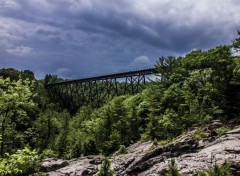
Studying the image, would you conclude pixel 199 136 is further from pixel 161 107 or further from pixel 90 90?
pixel 90 90

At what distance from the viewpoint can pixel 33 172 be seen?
32469 mm

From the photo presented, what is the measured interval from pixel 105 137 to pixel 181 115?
50.1 ft

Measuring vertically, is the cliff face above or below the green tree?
below

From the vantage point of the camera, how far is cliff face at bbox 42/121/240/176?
75.5 feet

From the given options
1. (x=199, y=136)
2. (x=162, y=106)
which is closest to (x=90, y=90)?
(x=162, y=106)

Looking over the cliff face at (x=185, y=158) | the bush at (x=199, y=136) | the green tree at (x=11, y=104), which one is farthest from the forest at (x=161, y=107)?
the bush at (x=199, y=136)

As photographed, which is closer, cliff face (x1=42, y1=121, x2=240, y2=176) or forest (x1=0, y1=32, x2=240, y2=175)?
cliff face (x1=42, y1=121, x2=240, y2=176)

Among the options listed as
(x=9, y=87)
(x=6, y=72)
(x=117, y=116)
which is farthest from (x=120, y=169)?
(x=6, y=72)

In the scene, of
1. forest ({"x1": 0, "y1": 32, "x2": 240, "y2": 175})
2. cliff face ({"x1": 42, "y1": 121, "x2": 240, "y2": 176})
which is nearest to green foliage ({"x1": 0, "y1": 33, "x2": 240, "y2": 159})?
forest ({"x1": 0, "y1": 32, "x2": 240, "y2": 175})

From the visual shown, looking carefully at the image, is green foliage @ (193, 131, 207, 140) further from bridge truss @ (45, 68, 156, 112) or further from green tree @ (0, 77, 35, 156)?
bridge truss @ (45, 68, 156, 112)

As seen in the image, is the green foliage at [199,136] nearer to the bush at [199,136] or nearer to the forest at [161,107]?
the bush at [199,136]

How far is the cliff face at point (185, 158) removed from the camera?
75.5 ft

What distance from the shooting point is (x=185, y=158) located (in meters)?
25.2

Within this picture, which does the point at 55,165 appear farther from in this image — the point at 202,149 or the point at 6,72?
the point at 6,72
